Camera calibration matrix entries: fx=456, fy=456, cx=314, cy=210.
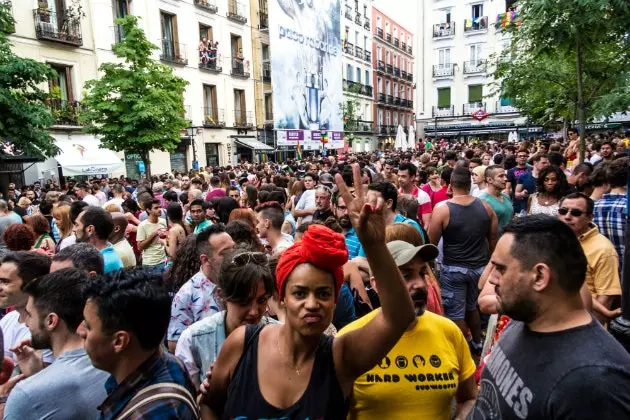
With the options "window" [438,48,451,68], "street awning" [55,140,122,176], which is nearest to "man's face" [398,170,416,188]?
"street awning" [55,140,122,176]

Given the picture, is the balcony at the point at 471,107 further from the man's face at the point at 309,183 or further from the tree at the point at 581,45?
the man's face at the point at 309,183

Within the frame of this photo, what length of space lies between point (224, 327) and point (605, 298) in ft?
8.30

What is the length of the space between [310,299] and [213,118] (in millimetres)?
26292

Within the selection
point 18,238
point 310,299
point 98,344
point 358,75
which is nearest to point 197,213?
point 18,238

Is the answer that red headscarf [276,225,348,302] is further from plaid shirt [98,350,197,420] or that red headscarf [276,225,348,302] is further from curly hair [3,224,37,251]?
curly hair [3,224,37,251]

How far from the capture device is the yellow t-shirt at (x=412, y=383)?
198cm

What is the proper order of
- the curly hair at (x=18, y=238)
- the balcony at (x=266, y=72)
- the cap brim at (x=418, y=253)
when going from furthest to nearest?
the balcony at (x=266, y=72)
the curly hair at (x=18, y=238)
the cap brim at (x=418, y=253)

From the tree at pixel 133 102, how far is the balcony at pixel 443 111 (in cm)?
2868

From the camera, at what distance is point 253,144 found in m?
28.0

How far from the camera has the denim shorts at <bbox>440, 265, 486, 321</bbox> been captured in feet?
14.7

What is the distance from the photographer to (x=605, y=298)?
122 inches

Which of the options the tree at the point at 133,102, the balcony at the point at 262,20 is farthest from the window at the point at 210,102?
the tree at the point at 133,102

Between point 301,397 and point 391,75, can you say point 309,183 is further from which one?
point 391,75

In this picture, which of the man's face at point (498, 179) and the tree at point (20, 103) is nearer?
the man's face at point (498, 179)
